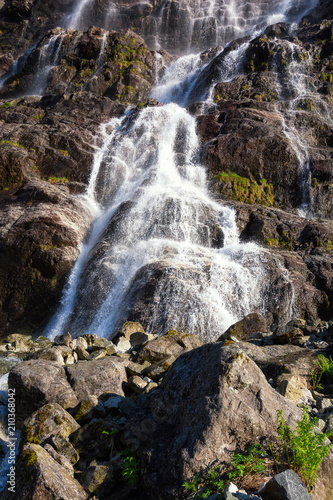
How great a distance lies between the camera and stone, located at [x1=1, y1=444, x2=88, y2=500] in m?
3.75

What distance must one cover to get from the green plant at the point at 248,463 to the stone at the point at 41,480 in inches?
66.8

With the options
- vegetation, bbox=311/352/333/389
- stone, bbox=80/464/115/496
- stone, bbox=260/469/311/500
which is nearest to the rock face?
stone, bbox=80/464/115/496

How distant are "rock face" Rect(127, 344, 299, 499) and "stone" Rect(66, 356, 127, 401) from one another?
159 centimetres

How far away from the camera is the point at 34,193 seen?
20.9 m

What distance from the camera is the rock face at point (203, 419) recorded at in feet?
12.0

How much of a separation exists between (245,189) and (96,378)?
18.6 meters

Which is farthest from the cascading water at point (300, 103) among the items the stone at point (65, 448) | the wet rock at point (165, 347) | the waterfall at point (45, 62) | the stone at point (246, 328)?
the waterfall at point (45, 62)

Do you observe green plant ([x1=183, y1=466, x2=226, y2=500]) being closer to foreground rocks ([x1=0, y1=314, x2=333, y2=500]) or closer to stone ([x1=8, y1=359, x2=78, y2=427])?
foreground rocks ([x1=0, y1=314, x2=333, y2=500])

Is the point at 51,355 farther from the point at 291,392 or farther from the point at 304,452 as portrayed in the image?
the point at 304,452

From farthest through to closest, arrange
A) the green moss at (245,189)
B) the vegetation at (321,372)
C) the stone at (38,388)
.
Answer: the green moss at (245,189) < the vegetation at (321,372) < the stone at (38,388)

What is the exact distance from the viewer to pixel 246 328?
1137 cm

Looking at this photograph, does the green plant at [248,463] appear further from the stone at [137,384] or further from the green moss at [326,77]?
the green moss at [326,77]

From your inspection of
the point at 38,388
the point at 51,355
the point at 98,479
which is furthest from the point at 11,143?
the point at 98,479

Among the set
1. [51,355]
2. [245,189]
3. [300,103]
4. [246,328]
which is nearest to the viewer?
[51,355]
